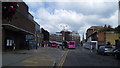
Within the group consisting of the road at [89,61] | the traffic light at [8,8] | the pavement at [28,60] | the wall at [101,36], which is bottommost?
the road at [89,61]

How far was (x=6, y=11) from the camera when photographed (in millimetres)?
4297

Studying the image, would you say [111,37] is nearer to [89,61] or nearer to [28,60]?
[89,61]

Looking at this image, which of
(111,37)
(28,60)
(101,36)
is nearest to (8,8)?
(28,60)

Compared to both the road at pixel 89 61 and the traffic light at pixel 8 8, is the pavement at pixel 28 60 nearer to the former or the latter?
the road at pixel 89 61

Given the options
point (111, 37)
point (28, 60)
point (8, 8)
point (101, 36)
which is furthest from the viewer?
point (101, 36)

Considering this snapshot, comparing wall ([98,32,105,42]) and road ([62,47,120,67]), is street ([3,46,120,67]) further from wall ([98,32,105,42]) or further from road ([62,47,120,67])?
wall ([98,32,105,42])

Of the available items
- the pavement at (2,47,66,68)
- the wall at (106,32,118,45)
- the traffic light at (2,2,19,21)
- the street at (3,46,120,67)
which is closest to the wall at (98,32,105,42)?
the wall at (106,32,118,45)

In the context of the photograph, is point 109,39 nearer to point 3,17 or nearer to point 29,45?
point 29,45

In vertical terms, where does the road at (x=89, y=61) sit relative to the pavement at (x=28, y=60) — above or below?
below

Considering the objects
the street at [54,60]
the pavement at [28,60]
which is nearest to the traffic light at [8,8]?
the pavement at [28,60]

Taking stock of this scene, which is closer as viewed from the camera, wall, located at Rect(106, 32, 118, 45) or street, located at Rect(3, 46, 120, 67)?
street, located at Rect(3, 46, 120, 67)

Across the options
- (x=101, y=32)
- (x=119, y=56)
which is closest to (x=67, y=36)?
(x=101, y=32)

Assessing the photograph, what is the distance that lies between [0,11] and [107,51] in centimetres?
2770

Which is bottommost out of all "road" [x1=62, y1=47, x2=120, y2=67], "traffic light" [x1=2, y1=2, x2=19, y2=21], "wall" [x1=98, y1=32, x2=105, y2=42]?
"road" [x1=62, y1=47, x2=120, y2=67]
